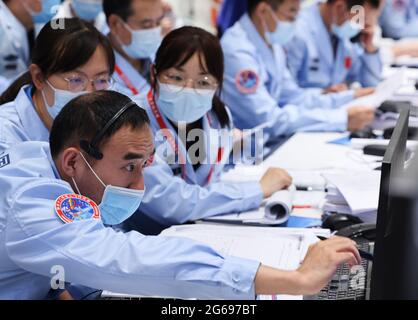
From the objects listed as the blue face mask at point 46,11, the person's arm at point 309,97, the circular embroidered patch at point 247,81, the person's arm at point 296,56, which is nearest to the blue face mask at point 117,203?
the blue face mask at point 46,11

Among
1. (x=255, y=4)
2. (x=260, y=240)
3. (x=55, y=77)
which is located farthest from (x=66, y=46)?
(x=255, y=4)

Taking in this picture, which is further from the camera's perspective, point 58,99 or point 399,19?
point 399,19

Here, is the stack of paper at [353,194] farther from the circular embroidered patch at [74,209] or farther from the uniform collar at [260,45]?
the uniform collar at [260,45]

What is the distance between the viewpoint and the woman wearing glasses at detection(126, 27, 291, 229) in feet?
5.59

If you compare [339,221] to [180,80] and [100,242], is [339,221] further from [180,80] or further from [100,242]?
[100,242]

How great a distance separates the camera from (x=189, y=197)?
68.0 inches

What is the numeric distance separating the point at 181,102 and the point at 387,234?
2.88 feet

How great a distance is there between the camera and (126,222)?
4.91 ft

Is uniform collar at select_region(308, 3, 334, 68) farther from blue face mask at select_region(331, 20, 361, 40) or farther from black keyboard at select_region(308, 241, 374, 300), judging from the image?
black keyboard at select_region(308, 241, 374, 300)

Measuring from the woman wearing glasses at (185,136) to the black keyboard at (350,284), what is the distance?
0.56 meters

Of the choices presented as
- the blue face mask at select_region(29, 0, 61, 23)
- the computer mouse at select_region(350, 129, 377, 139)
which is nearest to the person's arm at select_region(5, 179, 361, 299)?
the blue face mask at select_region(29, 0, 61, 23)

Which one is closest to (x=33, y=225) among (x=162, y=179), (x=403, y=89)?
(x=162, y=179)

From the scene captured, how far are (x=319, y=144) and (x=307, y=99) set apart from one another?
0.71 metres
